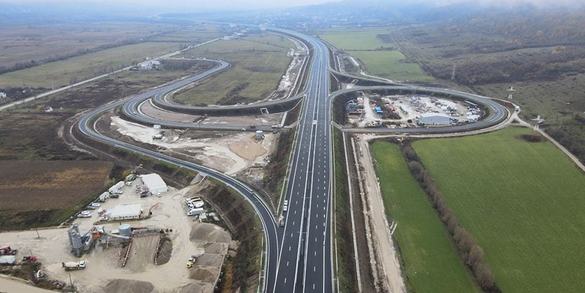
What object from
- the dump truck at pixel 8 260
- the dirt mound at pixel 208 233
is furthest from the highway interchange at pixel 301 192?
the dump truck at pixel 8 260

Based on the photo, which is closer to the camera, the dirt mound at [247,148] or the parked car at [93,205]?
the parked car at [93,205]

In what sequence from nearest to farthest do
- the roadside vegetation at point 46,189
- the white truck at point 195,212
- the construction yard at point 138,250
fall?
the construction yard at point 138,250 < the roadside vegetation at point 46,189 < the white truck at point 195,212

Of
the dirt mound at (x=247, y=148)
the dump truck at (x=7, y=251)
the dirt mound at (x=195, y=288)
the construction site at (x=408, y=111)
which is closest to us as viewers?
the dirt mound at (x=195, y=288)

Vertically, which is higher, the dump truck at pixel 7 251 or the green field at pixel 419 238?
the green field at pixel 419 238

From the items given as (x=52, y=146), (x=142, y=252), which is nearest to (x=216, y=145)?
(x=52, y=146)

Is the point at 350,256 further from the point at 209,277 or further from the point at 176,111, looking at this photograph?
the point at 176,111

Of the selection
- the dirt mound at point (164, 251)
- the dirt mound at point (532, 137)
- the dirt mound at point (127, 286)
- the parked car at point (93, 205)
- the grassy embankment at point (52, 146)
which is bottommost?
the grassy embankment at point (52, 146)

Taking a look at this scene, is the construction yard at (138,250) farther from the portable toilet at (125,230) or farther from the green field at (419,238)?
the green field at (419,238)
